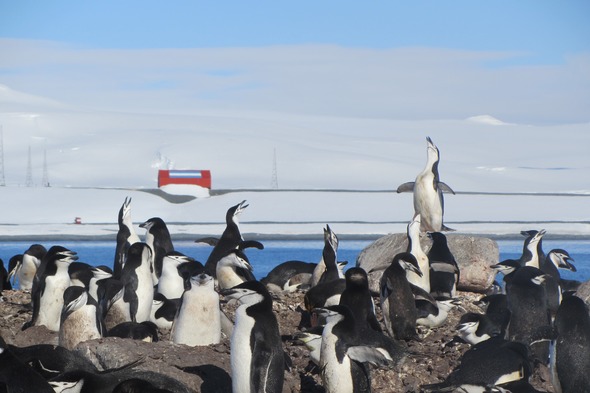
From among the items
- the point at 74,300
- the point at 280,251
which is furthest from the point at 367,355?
the point at 280,251

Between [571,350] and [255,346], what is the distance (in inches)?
74.5

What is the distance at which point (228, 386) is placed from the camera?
605cm

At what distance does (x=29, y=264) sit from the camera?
10.1 meters

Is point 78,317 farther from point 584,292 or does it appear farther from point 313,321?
point 584,292

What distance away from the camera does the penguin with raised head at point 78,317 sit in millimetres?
6934

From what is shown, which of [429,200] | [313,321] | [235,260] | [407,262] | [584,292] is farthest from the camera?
[429,200]

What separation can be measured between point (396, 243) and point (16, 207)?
19.8 meters

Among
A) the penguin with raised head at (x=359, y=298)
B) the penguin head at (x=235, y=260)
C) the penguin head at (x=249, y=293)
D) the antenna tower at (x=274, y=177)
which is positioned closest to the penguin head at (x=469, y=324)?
the penguin with raised head at (x=359, y=298)

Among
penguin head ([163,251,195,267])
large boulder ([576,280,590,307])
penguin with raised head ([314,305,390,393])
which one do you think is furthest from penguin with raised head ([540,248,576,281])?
penguin with raised head ([314,305,390,393])

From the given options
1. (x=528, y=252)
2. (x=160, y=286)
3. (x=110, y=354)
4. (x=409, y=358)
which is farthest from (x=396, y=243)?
(x=110, y=354)

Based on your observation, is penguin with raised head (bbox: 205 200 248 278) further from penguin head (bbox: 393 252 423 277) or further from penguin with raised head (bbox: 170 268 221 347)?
penguin with raised head (bbox: 170 268 221 347)

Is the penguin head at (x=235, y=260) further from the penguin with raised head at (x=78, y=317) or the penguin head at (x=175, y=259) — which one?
the penguin with raised head at (x=78, y=317)

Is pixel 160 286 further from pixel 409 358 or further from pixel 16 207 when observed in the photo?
pixel 16 207

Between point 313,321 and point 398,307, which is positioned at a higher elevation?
point 398,307
